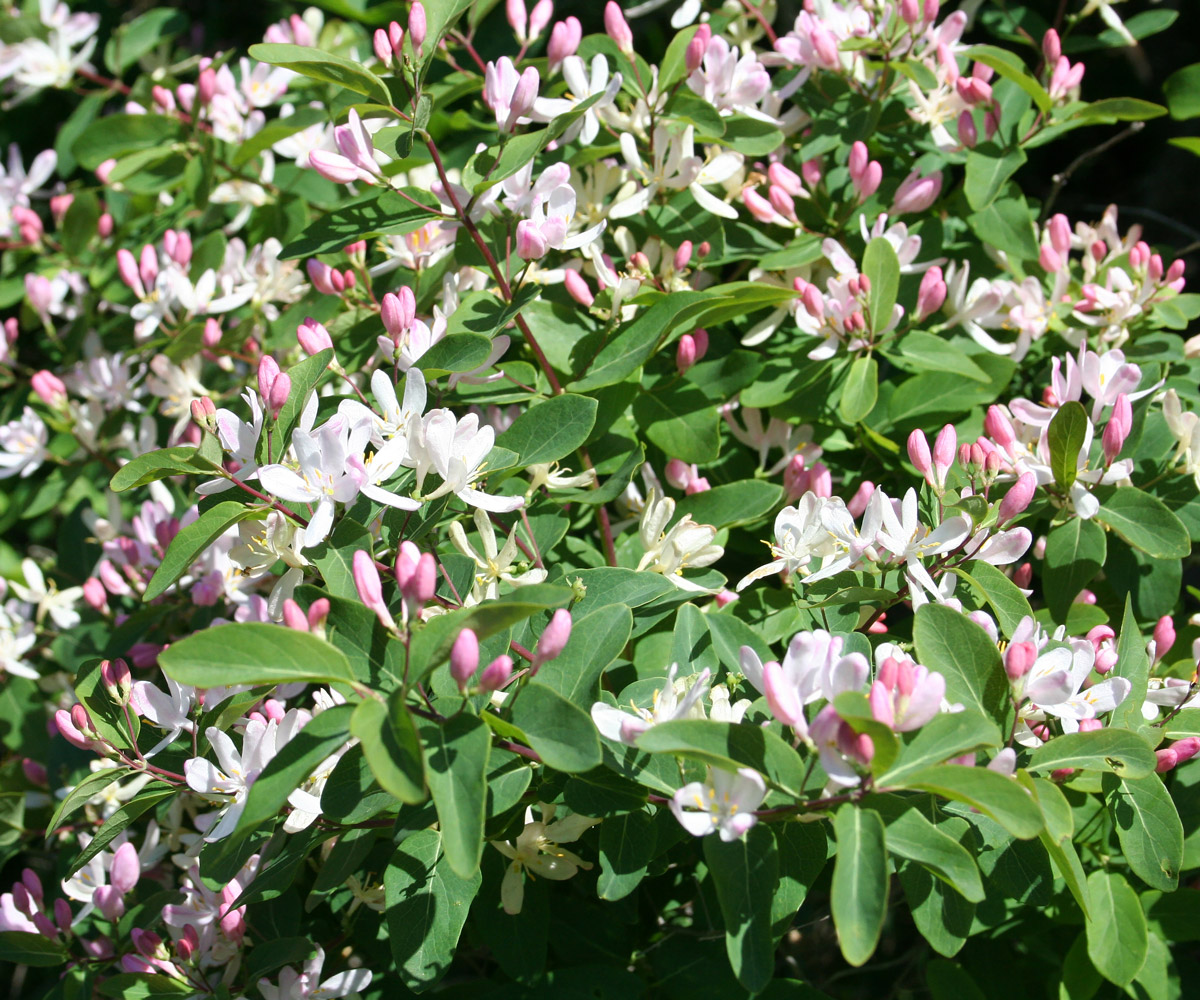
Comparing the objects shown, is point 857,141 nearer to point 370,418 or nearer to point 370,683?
point 370,418

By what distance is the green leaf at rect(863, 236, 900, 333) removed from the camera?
1.39 metres

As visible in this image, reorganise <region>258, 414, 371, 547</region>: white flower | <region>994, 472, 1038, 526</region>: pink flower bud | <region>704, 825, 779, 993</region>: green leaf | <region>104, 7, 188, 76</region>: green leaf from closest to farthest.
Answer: <region>704, 825, 779, 993</region>: green leaf
<region>258, 414, 371, 547</region>: white flower
<region>994, 472, 1038, 526</region>: pink flower bud
<region>104, 7, 188, 76</region>: green leaf

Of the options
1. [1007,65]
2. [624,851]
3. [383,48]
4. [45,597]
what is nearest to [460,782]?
[624,851]

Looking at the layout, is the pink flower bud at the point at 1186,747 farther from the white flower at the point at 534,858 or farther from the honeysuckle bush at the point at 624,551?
the white flower at the point at 534,858

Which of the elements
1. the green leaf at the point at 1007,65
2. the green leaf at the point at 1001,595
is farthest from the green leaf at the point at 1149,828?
the green leaf at the point at 1007,65

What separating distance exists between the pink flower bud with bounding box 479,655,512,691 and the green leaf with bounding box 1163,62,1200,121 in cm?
166

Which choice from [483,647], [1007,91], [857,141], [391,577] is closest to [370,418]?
[391,577]

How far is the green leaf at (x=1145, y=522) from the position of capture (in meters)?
1.29

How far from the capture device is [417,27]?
3.94ft

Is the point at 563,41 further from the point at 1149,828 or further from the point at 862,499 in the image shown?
the point at 1149,828

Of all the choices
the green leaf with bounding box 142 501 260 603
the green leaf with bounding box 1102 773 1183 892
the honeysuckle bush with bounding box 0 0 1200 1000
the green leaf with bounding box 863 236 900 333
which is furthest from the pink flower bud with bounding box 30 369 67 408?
the green leaf with bounding box 1102 773 1183 892

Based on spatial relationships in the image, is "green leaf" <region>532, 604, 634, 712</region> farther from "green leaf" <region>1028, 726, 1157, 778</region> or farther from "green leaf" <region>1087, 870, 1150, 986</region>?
"green leaf" <region>1087, 870, 1150, 986</region>

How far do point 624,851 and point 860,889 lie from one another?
11.6 inches

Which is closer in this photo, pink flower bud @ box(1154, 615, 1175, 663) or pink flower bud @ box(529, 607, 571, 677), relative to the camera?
pink flower bud @ box(529, 607, 571, 677)
